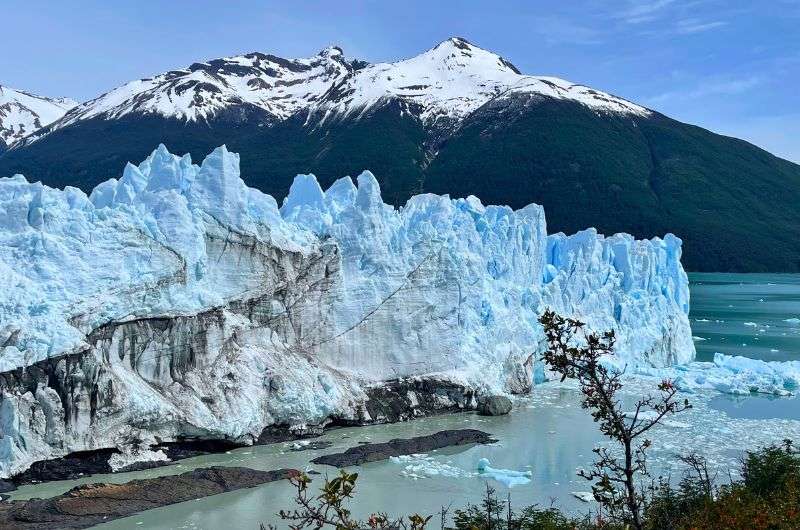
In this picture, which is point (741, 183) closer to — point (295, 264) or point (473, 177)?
point (473, 177)

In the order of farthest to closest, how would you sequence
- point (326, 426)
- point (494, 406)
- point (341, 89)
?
point (341, 89) < point (494, 406) < point (326, 426)

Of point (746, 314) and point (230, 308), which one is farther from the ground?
point (230, 308)

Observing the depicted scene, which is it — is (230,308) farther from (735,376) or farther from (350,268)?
(735,376)

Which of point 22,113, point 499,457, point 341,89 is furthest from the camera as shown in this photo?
point 22,113

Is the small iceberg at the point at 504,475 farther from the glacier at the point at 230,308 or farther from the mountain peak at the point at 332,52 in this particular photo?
the mountain peak at the point at 332,52

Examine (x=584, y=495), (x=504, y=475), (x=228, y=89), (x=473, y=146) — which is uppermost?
(x=228, y=89)

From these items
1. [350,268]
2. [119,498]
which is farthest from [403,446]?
[119,498]

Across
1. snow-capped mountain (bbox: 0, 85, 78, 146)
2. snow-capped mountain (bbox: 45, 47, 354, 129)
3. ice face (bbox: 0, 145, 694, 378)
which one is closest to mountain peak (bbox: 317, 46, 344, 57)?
snow-capped mountain (bbox: 45, 47, 354, 129)
